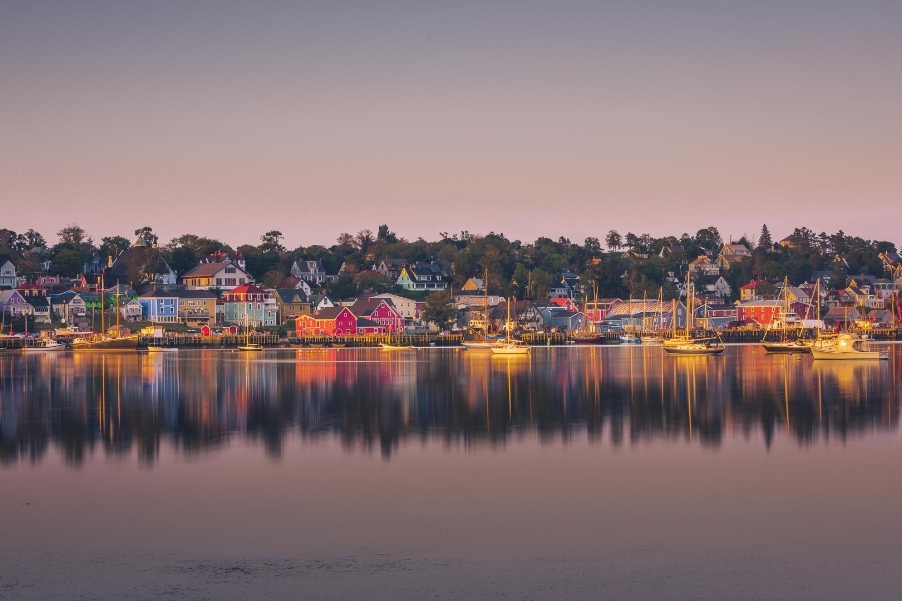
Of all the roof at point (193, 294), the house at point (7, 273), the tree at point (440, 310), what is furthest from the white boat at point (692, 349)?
the house at point (7, 273)

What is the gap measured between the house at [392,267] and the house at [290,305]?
105 feet

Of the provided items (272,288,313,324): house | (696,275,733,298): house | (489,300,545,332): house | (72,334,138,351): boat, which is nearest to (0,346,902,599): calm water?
(72,334,138,351): boat

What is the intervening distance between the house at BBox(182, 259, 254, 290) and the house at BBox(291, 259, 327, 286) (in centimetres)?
1766

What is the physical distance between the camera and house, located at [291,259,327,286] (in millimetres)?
175125

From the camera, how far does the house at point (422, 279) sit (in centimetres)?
17512

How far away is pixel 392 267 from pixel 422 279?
11064mm

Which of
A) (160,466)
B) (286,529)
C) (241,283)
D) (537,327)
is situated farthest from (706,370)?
(241,283)

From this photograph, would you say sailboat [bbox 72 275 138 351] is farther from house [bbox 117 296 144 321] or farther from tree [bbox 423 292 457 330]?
tree [bbox 423 292 457 330]

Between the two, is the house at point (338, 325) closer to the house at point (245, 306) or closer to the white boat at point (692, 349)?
the house at point (245, 306)

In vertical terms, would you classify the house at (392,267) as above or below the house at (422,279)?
above

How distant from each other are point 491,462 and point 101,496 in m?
10.6

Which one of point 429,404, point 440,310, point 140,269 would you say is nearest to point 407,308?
point 440,310

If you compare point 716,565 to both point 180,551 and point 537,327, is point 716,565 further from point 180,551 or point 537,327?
point 537,327

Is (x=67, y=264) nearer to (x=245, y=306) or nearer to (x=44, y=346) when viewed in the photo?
(x=245, y=306)
